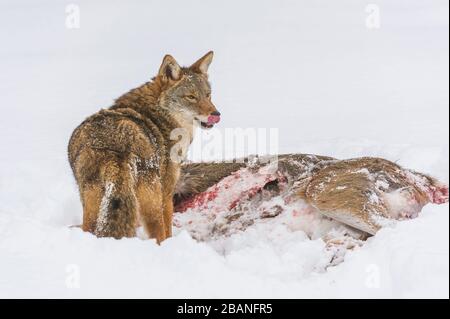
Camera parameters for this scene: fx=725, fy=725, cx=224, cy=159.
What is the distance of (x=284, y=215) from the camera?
314 inches

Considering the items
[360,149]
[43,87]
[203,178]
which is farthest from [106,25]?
[203,178]

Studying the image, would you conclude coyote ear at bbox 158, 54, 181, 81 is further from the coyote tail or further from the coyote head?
the coyote tail

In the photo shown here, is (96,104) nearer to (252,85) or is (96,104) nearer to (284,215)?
(252,85)

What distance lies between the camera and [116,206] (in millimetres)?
6430

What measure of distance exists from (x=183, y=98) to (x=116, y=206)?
175cm

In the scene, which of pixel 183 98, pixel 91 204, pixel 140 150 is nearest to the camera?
pixel 91 204

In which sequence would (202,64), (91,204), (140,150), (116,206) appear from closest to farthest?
1. (116,206)
2. (91,204)
3. (140,150)
4. (202,64)

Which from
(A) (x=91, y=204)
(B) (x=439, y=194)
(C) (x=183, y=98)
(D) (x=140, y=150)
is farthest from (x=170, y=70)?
(B) (x=439, y=194)

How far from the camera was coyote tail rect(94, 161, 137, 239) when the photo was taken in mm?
6414

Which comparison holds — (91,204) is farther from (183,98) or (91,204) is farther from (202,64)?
(202,64)

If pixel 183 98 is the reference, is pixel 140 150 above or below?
below

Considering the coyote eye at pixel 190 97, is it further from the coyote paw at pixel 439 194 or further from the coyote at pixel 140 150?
the coyote paw at pixel 439 194

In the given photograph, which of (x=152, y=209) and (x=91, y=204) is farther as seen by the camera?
(x=152, y=209)

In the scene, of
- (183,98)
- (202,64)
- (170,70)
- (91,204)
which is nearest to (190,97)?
(183,98)
